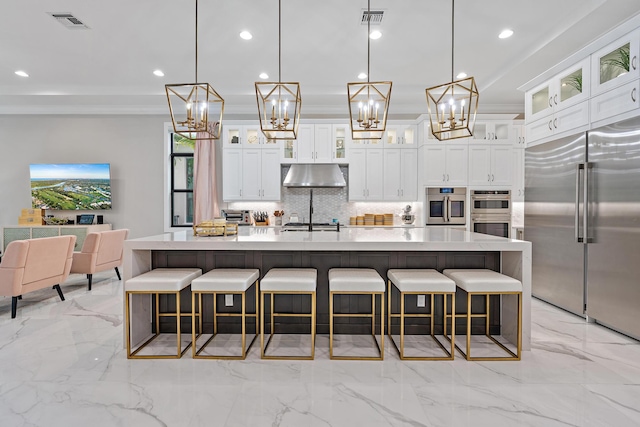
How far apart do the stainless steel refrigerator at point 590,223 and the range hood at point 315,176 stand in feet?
8.98

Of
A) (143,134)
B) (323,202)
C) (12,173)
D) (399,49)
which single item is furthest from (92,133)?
(399,49)

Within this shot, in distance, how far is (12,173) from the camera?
6.44 m

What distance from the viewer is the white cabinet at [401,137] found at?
5.87 metres

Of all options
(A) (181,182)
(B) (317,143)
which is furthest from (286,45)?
(A) (181,182)

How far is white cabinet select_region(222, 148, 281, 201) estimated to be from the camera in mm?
5957

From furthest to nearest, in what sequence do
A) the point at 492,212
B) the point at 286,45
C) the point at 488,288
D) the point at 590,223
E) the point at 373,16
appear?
1. the point at 492,212
2. the point at 286,45
3. the point at 373,16
4. the point at 590,223
5. the point at 488,288

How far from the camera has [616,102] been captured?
3.03 meters

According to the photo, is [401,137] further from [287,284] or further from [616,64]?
[287,284]

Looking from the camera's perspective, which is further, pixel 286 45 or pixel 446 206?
pixel 446 206

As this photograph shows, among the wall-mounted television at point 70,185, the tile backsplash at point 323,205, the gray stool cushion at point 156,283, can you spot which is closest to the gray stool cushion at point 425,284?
the gray stool cushion at point 156,283

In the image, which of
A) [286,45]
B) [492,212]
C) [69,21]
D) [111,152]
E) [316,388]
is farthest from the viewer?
[111,152]

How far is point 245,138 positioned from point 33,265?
11.5 feet

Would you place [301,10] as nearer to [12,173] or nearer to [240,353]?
[240,353]

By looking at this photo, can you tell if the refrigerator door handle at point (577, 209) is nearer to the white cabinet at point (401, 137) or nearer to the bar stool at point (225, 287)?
the white cabinet at point (401, 137)
